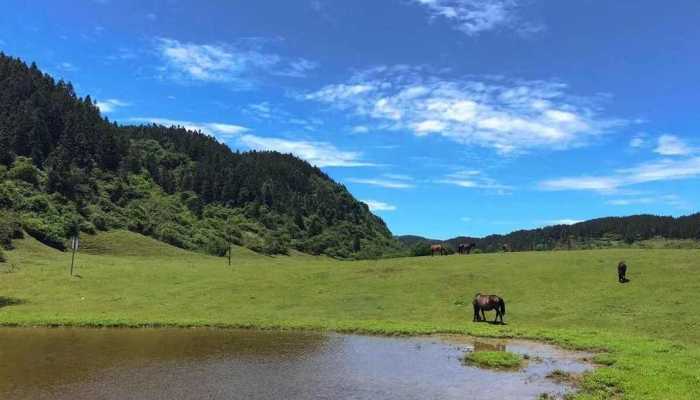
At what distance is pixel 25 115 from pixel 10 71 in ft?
119

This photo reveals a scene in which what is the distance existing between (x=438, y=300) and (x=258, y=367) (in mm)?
22770

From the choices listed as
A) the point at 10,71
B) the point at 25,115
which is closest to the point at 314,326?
the point at 25,115

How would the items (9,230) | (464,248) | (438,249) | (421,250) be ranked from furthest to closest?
(421,250) → (438,249) → (9,230) → (464,248)

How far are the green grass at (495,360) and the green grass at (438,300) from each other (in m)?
3.25

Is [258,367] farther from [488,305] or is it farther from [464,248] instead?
[464,248]

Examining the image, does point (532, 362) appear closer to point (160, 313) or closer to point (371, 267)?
point (160, 313)

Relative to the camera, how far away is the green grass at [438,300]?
1021 inches

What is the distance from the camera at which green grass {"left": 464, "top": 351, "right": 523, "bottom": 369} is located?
22.6 m

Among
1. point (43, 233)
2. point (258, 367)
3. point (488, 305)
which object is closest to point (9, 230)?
point (43, 233)

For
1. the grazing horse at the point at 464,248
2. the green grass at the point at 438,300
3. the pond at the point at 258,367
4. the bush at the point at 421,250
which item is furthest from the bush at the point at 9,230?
the grazing horse at the point at 464,248

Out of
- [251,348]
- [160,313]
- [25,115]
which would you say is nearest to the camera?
[251,348]

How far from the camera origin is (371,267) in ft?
187

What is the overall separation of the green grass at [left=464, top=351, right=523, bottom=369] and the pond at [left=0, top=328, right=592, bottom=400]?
537 millimetres

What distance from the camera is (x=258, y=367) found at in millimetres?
22016
